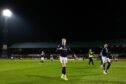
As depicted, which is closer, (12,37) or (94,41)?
(94,41)

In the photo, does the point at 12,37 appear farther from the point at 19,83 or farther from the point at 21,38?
the point at 19,83

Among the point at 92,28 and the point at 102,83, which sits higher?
the point at 92,28

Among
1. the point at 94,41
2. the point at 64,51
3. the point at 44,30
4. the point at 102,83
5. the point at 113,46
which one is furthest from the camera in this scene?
the point at 44,30

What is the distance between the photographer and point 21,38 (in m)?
108

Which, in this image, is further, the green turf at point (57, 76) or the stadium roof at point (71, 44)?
the stadium roof at point (71, 44)

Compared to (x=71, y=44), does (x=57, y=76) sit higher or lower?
lower

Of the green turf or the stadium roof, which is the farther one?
the stadium roof

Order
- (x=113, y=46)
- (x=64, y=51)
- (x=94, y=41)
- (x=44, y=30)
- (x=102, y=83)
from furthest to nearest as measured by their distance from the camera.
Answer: (x=44, y=30)
(x=94, y=41)
(x=113, y=46)
(x=64, y=51)
(x=102, y=83)

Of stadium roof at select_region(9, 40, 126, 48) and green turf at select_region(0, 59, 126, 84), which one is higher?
stadium roof at select_region(9, 40, 126, 48)

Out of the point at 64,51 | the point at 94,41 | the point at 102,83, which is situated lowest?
the point at 102,83

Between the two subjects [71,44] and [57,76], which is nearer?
[57,76]

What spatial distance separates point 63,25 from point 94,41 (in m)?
12.8

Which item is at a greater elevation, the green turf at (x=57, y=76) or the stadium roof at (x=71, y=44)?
the stadium roof at (x=71, y=44)

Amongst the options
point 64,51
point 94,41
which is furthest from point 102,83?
point 94,41
